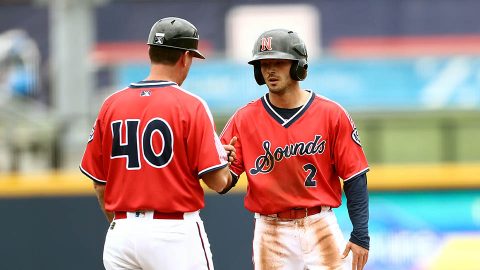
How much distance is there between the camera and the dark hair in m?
4.82

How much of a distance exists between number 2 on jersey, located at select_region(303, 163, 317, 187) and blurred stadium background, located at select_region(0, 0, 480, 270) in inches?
89.5

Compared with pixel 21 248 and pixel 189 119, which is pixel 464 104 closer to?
pixel 21 248

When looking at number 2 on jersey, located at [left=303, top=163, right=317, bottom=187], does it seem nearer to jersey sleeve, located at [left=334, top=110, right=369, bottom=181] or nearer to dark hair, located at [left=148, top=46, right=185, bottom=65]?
jersey sleeve, located at [left=334, top=110, right=369, bottom=181]

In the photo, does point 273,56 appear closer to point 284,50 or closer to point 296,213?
point 284,50

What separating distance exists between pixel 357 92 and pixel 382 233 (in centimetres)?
643

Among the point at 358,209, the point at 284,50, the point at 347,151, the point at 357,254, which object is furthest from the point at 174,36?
the point at 357,254

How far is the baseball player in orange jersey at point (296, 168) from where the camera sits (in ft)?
17.2

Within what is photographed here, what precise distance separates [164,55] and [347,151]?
1.06 m

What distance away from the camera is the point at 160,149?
185 inches

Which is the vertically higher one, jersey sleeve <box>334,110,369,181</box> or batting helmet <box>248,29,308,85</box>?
batting helmet <box>248,29,308,85</box>

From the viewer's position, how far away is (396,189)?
25.0ft

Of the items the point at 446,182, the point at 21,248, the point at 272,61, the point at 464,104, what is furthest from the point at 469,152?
the point at 272,61

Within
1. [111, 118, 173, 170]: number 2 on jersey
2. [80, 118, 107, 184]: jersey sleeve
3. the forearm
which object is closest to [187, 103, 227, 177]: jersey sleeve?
[111, 118, 173, 170]: number 2 on jersey

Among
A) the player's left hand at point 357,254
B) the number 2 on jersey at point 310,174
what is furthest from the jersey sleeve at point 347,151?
the player's left hand at point 357,254
